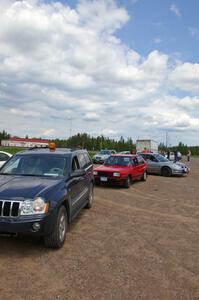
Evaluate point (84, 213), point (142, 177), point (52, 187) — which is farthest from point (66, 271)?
point (142, 177)

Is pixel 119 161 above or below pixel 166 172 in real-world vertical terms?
above

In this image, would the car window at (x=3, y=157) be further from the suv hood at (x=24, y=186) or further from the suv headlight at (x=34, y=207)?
the suv headlight at (x=34, y=207)

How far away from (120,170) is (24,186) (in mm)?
8527

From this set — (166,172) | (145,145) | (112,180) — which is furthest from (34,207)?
(145,145)

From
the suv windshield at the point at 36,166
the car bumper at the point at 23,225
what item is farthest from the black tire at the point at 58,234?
the suv windshield at the point at 36,166

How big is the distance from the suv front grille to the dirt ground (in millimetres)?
680

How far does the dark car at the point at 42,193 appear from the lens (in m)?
5.11

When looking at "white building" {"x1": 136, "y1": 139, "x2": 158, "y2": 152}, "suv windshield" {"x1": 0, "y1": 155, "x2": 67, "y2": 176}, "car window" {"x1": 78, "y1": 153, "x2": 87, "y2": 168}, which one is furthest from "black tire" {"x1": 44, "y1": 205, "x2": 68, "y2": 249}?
"white building" {"x1": 136, "y1": 139, "x2": 158, "y2": 152}

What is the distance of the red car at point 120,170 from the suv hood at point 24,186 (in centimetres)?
763

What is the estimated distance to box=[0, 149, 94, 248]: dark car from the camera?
16.8ft

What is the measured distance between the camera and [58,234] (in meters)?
5.53

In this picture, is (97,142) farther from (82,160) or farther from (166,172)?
(82,160)

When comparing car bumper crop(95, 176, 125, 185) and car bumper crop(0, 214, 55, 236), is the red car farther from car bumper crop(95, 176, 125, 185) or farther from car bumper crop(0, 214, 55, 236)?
car bumper crop(0, 214, 55, 236)

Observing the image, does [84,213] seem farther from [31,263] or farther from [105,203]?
[31,263]
